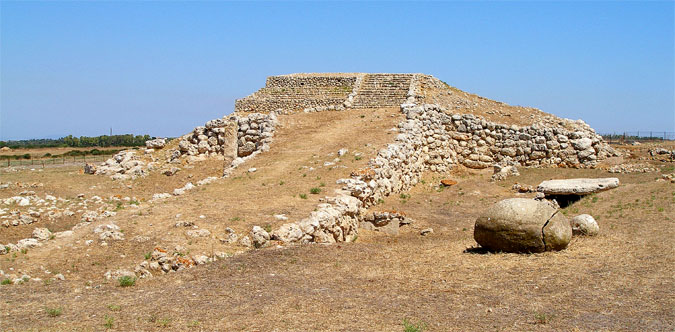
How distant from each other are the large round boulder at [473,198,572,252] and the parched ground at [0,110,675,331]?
0.31 meters

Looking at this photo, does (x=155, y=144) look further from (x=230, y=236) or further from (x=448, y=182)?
(x=230, y=236)

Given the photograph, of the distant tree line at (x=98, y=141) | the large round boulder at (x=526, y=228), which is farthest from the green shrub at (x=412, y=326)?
the distant tree line at (x=98, y=141)

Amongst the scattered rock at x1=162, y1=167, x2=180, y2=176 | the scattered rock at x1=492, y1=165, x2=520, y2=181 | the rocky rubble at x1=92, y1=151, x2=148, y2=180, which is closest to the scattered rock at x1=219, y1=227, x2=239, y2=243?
the scattered rock at x1=162, y1=167, x2=180, y2=176

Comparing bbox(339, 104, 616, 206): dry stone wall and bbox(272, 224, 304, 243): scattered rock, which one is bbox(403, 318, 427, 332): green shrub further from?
bbox(339, 104, 616, 206): dry stone wall

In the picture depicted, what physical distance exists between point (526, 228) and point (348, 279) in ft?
12.5

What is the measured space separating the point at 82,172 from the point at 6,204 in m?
7.41

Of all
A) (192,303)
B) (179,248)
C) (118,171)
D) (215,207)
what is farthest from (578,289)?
(118,171)

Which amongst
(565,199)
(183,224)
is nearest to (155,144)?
(183,224)

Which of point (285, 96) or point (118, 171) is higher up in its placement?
point (285, 96)

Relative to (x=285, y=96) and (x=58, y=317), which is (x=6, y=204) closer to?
(x=58, y=317)

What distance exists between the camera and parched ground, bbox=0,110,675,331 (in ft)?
25.3

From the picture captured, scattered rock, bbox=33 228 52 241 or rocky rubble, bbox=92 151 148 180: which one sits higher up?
rocky rubble, bbox=92 151 148 180

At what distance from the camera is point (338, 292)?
928 cm

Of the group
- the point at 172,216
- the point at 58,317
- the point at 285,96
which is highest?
the point at 285,96
